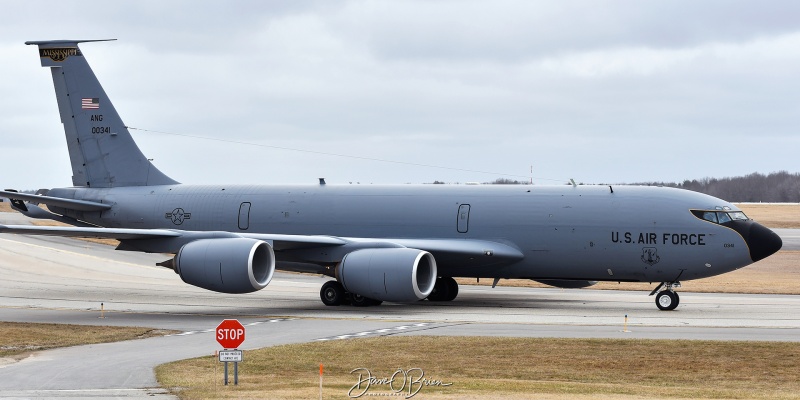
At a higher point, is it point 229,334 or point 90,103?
point 90,103

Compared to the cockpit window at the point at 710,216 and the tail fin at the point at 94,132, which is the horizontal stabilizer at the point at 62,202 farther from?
the cockpit window at the point at 710,216

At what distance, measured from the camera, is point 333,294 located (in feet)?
113

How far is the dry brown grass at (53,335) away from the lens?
24.1m

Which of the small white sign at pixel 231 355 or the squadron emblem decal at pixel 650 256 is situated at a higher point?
the squadron emblem decal at pixel 650 256

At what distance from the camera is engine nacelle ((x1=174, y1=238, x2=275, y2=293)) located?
31.2 m

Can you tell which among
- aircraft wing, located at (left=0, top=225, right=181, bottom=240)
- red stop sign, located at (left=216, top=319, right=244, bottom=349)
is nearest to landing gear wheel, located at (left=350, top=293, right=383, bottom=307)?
aircraft wing, located at (left=0, top=225, right=181, bottom=240)

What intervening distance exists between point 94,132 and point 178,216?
5.03 metres

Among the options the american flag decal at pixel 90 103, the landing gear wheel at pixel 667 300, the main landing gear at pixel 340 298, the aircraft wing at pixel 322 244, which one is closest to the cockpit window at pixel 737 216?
the landing gear wheel at pixel 667 300

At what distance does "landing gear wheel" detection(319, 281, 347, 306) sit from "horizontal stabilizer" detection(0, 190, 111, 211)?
9.93m

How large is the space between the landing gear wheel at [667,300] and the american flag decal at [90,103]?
69.2ft

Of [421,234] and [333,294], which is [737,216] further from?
[333,294]

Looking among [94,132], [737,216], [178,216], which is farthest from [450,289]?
[94,132]

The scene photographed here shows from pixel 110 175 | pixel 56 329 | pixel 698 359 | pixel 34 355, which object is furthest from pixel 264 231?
pixel 698 359

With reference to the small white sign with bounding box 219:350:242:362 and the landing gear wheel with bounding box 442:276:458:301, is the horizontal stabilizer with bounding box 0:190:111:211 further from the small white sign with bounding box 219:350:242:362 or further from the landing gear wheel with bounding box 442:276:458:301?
the small white sign with bounding box 219:350:242:362
